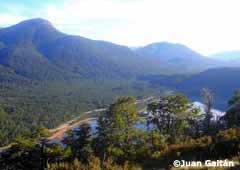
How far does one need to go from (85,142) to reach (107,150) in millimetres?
2923

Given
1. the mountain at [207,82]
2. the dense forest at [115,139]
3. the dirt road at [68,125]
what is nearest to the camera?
the dense forest at [115,139]

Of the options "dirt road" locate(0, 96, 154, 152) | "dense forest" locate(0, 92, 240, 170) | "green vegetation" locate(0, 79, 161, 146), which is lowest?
"dirt road" locate(0, 96, 154, 152)

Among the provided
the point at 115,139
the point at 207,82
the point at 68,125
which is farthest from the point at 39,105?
the point at 207,82

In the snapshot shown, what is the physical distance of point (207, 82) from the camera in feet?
570

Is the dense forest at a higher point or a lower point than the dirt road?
higher

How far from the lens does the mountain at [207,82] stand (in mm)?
149575

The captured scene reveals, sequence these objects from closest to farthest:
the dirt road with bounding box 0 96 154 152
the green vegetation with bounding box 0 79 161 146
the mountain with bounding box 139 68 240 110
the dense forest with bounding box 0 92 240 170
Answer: the dense forest with bounding box 0 92 240 170, the dirt road with bounding box 0 96 154 152, the green vegetation with bounding box 0 79 161 146, the mountain with bounding box 139 68 240 110

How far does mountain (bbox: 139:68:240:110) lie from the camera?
14957 cm

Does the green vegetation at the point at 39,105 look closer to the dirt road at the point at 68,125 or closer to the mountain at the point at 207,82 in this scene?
the dirt road at the point at 68,125

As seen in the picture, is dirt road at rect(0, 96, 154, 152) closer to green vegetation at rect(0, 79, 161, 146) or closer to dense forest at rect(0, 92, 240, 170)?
green vegetation at rect(0, 79, 161, 146)

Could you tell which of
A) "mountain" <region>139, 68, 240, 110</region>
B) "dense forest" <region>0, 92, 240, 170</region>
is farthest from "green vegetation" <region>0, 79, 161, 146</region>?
"dense forest" <region>0, 92, 240, 170</region>

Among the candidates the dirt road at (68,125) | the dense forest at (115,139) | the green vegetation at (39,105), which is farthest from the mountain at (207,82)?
the dense forest at (115,139)

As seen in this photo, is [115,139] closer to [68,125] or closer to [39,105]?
[68,125]

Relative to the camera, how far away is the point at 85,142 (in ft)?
64.4
